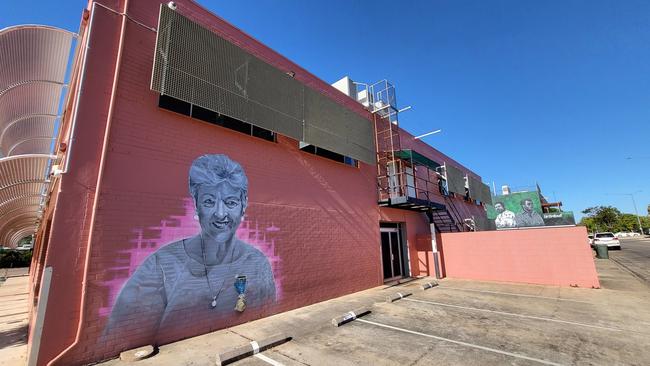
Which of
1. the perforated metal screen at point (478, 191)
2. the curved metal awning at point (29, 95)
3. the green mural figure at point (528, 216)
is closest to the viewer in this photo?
the curved metal awning at point (29, 95)

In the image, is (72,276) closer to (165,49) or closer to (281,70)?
(165,49)

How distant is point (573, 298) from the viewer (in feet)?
29.5

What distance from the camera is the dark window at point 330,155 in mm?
9666

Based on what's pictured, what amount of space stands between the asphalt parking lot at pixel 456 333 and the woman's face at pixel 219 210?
223cm

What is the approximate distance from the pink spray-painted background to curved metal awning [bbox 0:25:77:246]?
230 centimetres

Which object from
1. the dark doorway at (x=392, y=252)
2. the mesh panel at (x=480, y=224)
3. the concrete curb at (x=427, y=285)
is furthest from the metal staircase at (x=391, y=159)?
the mesh panel at (x=480, y=224)

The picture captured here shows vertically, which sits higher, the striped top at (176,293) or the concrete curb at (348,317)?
the striped top at (176,293)

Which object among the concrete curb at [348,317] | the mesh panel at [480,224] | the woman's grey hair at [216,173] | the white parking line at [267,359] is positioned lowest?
the white parking line at [267,359]

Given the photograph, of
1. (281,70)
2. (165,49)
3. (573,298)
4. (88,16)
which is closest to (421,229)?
(573,298)

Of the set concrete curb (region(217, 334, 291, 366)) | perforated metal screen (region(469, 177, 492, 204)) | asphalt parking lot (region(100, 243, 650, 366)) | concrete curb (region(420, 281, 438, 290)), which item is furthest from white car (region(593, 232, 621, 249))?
concrete curb (region(217, 334, 291, 366))

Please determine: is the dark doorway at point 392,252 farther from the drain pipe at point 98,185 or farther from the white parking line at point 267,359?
the drain pipe at point 98,185

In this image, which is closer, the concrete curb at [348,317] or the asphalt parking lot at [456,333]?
the asphalt parking lot at [456,333]

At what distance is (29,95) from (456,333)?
38.5 feet

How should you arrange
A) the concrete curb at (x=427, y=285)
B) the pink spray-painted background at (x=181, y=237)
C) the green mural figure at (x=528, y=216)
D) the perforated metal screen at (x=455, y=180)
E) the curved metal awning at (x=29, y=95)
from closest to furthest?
the pink spray-painted background at (x=181, y=237), the curved metal awning at (x=29, y=95), the concrete curb at (x=427, y=285), the perforated metal screen at (x=455, y=180), the green mural figure at (x=528, y=216)
